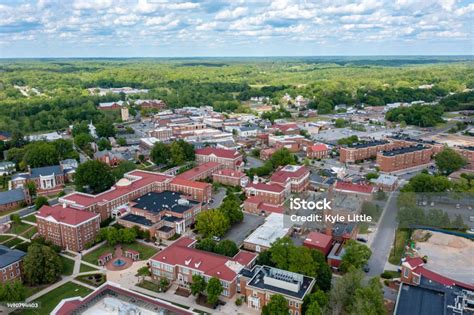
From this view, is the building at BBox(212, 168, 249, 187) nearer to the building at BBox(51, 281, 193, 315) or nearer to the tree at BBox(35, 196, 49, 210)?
the tree at BBox(35, 196, 49, 210)

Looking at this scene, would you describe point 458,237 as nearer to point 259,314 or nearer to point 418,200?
point 418,200

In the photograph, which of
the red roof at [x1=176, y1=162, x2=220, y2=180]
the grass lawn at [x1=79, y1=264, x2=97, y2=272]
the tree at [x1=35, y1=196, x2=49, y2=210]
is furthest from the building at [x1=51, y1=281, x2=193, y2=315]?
the red roof at [x1=176, y1=162, x2=220, y2=180]

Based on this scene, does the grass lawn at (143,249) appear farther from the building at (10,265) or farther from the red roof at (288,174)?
the red roof at (288,174)

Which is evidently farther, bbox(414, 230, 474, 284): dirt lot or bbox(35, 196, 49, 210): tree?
bbox(35, 196, 49, 210): tree

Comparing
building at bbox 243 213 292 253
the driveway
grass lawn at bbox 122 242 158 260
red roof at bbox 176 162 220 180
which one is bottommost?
grass lawn at bbox 122 242 158 260

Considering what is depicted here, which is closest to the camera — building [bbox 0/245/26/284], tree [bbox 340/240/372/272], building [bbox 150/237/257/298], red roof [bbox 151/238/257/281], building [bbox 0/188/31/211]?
building [bbox 150/237/257/298]

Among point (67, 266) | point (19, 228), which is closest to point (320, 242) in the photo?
point (67, 266)

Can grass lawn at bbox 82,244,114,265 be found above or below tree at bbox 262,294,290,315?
below
